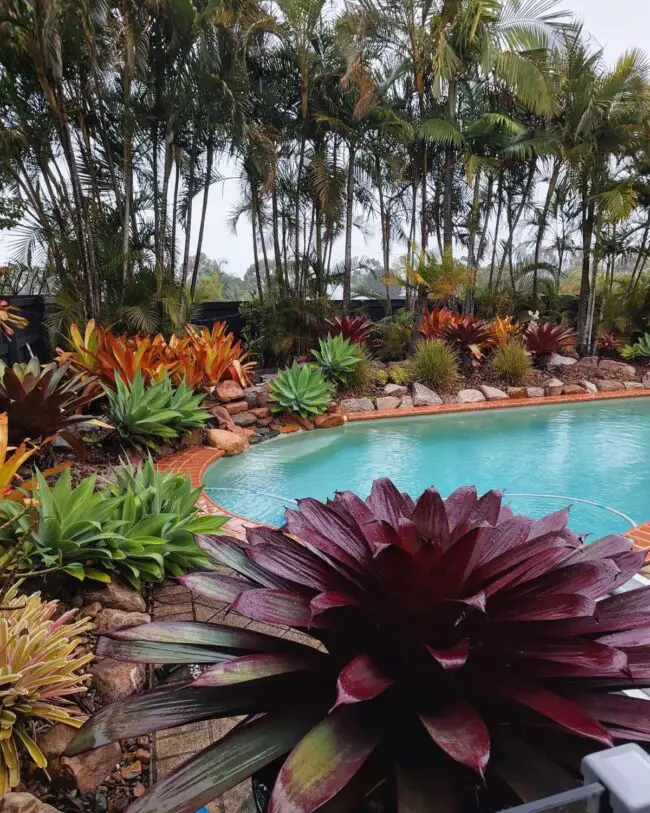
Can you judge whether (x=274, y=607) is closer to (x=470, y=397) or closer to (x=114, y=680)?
(x=114, y=680)

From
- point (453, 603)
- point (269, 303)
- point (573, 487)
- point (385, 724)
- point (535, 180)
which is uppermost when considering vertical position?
point (535, 180)

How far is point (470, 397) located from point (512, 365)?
49.9 inches

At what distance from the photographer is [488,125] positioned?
39.1ft

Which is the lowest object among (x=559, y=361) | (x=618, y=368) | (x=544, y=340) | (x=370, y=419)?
(x=370, y=419)

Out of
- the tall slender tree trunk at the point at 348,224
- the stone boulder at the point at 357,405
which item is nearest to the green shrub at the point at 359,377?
the stone boulder at the point at 357,405

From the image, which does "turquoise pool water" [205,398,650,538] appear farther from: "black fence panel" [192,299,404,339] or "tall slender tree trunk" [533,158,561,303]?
"tall slender tree trunk" [533,158,561,303]

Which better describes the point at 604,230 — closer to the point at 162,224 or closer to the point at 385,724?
the point at 162,224

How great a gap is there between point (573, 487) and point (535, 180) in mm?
12924

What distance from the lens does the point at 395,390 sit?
8.65 metres

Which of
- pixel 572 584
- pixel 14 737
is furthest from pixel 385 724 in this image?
pixel 14 737

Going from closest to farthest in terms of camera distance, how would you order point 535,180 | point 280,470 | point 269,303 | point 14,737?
point 14,737, point 280,470, point 269,303, point 535,180

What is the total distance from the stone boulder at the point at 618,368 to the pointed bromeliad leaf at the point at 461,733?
10.8m

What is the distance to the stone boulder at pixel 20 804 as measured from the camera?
3.81ft

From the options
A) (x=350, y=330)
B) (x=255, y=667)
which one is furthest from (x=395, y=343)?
(x=255, y=667)
